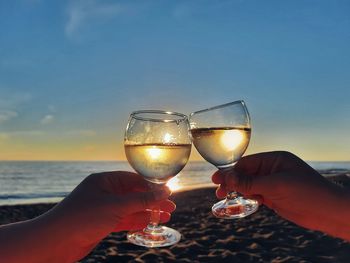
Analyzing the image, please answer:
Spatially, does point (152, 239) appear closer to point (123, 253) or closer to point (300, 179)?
point (300, 179)

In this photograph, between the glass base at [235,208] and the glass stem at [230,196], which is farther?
the glass stem at [230,196]

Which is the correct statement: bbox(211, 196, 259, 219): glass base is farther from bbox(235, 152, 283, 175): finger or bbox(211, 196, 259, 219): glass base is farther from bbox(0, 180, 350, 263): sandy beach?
bbox(0, 180, 350, 263): sandy beach

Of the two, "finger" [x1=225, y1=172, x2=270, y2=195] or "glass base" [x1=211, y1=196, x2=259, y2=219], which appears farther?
"glass base" [x1=211, y1=196, x2=259, y2=219]

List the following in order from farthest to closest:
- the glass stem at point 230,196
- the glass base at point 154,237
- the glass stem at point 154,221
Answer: the glass stem at point 230,196, the glass stem at point 154,221, the glass base at point 154,237

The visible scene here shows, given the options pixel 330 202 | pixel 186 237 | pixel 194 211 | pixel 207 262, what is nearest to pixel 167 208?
pixel 330 202

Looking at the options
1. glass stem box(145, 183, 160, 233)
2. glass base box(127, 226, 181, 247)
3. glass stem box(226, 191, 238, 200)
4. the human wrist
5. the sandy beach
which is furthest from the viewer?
the sandy beach

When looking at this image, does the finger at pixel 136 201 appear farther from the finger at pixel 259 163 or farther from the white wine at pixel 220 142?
the finger at pixel 259 163

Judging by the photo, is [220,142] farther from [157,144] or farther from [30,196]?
[30,196]

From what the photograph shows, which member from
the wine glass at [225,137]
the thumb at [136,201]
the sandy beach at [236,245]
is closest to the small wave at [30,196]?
the sandy beach at [236,245]

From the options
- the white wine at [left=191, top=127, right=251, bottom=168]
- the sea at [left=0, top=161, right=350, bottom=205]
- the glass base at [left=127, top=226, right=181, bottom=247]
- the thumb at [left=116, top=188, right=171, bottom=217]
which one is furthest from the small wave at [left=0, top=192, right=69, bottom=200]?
the thumb at [left=116, top=188, right=171, bottom=217]
